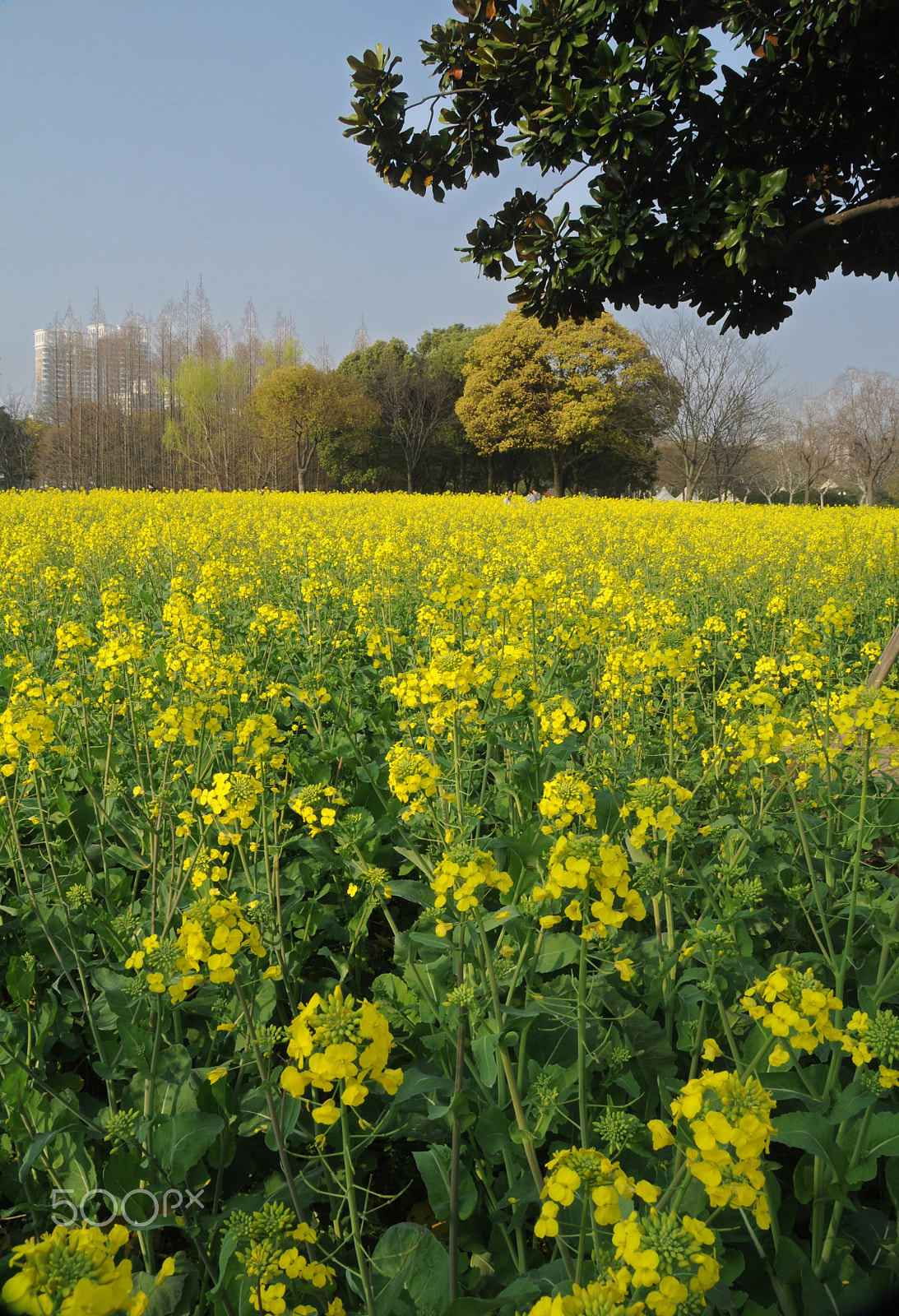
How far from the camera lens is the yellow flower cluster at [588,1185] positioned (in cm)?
93

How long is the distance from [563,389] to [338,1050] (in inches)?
1494

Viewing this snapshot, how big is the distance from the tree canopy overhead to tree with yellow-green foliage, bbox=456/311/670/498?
33.1m

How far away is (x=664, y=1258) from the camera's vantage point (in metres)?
0.86

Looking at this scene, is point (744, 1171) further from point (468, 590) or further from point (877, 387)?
point (877, 387)

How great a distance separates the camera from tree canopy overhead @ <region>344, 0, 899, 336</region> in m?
2.45

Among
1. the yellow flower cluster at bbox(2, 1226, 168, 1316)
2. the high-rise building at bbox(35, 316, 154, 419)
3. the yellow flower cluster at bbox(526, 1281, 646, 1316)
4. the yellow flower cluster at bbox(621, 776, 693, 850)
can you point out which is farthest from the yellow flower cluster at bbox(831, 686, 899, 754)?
the high-rise building at bbox(35, 316, 154, 419)

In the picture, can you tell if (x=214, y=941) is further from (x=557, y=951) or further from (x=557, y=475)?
(x=557, y=475)

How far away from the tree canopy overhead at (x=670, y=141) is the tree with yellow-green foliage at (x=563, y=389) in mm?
33083

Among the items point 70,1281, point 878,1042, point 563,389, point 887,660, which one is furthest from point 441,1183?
point 563,389

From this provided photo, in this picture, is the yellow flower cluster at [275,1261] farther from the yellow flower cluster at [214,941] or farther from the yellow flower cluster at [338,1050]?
the yellow flower cluster at [214,941]

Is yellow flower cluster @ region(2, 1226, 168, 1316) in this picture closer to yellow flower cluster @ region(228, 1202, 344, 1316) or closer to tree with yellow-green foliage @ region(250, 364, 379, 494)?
yellow flower cluster @ region(228, 1202, 344, 1316)

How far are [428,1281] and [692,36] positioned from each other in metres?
3.42

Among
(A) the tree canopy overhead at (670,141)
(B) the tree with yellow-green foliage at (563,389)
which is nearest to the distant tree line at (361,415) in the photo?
(B) the tree with yellow-green foliage at (563,389)

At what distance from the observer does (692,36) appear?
7.64 ft
